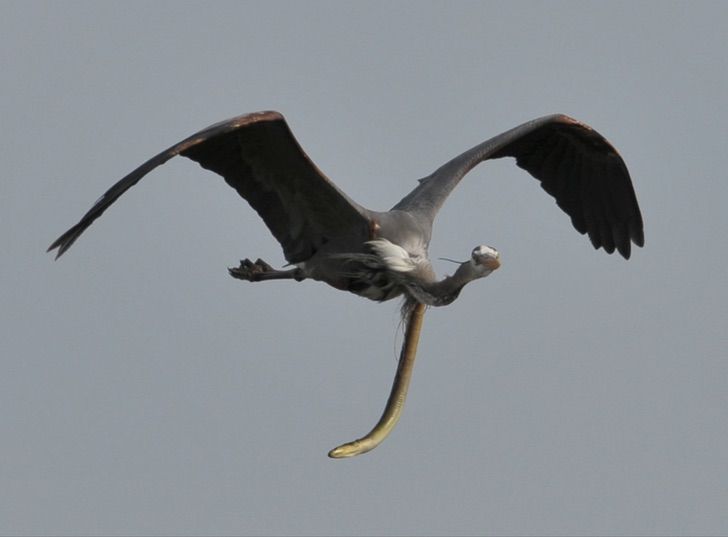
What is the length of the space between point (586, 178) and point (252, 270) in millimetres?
4684

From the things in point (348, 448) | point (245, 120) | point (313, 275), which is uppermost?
point (245, 120)

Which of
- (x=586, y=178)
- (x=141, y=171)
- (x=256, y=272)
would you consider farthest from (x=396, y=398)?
(x=586, y=178)

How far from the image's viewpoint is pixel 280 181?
64.7ft

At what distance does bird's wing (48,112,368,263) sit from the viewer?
19.1 metres

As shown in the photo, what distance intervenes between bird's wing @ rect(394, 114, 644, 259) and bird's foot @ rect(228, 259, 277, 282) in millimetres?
3674

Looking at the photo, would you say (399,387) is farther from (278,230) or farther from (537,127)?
(537,127)

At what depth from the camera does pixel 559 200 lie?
23828mm

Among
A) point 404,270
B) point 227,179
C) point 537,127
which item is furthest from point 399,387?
point 537,127

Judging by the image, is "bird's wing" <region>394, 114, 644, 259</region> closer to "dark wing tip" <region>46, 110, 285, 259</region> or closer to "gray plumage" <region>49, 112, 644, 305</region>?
"gray plumage" <region>49, 112, 644, 305</region>

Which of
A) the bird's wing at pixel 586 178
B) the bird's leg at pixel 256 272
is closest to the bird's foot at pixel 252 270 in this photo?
the bird's leg at pixel 256 272

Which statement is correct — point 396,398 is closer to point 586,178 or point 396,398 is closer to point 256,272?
point 256,272

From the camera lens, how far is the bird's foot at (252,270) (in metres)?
21.0

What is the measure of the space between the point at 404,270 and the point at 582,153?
455 centimetres

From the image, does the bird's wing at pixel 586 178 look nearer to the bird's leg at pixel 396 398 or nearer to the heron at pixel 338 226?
the heron at pixel 338 226
